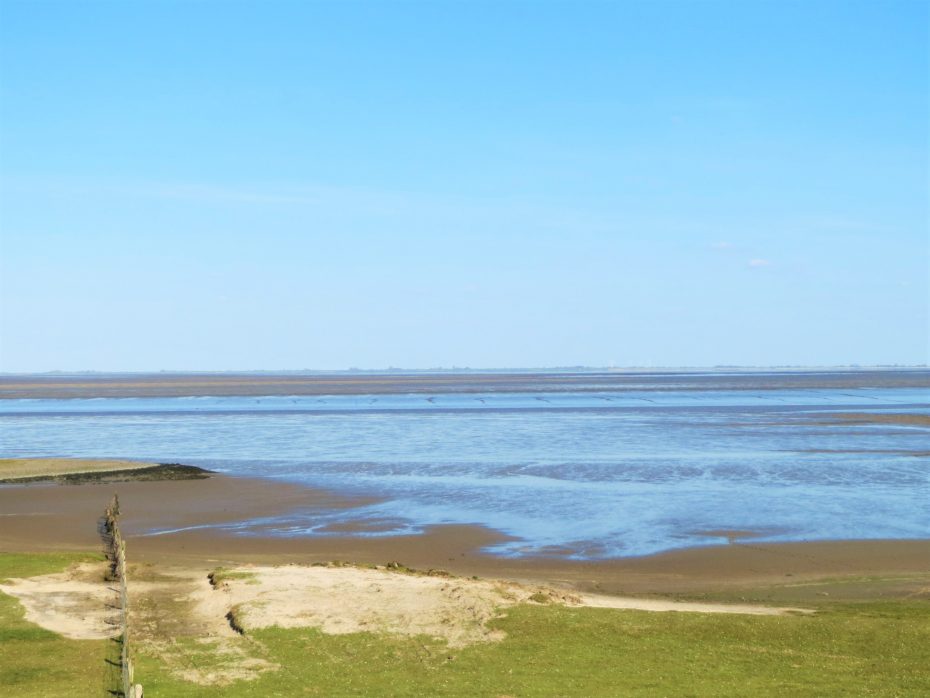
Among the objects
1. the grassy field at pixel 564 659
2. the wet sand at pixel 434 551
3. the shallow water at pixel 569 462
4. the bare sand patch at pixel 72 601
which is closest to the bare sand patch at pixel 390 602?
the grassy field at pixel 564 659

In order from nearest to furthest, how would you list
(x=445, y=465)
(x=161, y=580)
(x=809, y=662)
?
1. (x=809, y=662)
2. (x=161, y=580)
3. (x=445, y=465)

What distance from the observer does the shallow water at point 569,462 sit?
3069 cm

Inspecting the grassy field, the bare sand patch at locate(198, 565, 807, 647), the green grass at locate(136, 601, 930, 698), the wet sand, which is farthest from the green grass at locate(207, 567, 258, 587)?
the green grass at locate(136, 601, 930, 698)

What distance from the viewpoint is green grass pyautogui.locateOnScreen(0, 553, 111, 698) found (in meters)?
14.2

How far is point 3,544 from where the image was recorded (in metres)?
29.4

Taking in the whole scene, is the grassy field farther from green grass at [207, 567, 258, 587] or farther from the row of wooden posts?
green grass at [207, 567, 258, 587]

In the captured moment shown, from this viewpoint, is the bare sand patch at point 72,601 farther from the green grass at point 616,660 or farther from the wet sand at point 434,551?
the wet sand at point 434,551

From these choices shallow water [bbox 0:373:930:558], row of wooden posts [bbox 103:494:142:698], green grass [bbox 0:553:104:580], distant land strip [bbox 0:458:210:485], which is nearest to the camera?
row of wooden posts [bbox 103:494:142:698]

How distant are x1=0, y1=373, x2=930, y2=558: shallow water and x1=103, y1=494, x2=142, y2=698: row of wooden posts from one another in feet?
13.9

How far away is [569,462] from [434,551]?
2026 centimetres

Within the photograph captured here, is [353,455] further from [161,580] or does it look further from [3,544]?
[161,580]

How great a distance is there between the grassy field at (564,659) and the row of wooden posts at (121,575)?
32cm

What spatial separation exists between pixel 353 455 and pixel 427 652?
35141 mm

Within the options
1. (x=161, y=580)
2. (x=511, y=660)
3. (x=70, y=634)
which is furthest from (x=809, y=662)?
(x=161, y=580)
